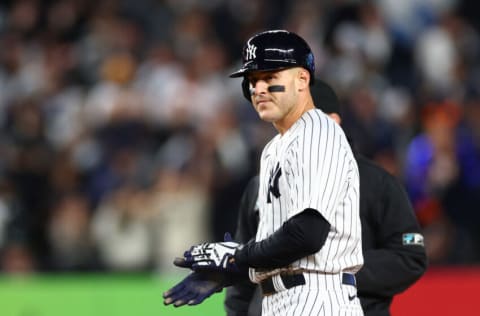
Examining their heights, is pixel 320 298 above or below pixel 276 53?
below

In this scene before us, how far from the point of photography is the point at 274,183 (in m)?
3.96

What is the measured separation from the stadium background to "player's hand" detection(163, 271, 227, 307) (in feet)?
11.9

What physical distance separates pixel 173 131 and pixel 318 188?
703cm

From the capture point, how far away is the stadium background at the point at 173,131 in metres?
8.54

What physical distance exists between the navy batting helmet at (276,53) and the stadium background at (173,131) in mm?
3998

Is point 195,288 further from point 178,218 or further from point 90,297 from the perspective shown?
point 178,218

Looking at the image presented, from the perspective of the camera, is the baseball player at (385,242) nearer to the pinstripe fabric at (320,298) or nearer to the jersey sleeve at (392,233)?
the jersey sleeve at (392,233)

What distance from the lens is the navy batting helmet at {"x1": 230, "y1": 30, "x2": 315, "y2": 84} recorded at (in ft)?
13.0

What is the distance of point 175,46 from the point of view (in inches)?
473

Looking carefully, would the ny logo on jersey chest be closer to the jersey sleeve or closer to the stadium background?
the jersey sleeve

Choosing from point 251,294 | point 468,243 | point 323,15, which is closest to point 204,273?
point 251,294

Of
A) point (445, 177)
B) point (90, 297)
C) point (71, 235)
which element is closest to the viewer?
point (90, 297)

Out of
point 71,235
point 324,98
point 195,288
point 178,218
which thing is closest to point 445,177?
point 178,218

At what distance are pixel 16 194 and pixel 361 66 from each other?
11.4ft
